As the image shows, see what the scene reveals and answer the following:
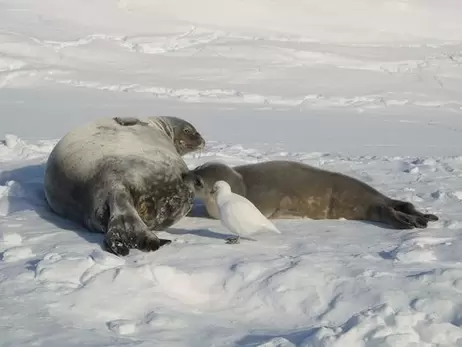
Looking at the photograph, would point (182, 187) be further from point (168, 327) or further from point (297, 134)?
point (297, 134)

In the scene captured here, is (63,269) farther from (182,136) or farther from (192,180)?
(182,136)

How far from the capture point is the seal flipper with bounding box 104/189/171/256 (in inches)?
111

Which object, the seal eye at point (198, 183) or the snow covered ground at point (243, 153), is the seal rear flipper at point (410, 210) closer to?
the snow covered ground at point (243, 153)

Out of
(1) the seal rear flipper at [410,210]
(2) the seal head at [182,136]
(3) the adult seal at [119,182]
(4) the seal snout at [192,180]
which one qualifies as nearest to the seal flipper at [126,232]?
(3) the adult seal at [119,182]

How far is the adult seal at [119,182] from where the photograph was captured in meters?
3.13

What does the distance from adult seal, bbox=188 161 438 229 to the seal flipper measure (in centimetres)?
65

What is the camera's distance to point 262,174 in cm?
395

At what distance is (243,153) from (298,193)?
2.24 m

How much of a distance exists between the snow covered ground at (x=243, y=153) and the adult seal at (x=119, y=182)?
0.10 meters

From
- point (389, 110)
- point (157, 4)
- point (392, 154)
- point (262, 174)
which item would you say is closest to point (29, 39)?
point (157, 4)

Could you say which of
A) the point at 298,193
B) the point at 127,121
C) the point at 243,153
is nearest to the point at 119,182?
the point at 127,121

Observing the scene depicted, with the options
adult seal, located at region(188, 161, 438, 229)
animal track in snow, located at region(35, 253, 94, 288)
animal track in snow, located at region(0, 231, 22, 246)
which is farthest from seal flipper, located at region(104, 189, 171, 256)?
adult seal, located at region(188, 161, 438, 229)

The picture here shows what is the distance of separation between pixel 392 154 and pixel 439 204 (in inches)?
94.1

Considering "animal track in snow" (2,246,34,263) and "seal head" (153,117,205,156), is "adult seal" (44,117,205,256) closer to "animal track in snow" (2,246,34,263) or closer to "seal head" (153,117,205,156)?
"animal track in snow" (2,246,34,263)
